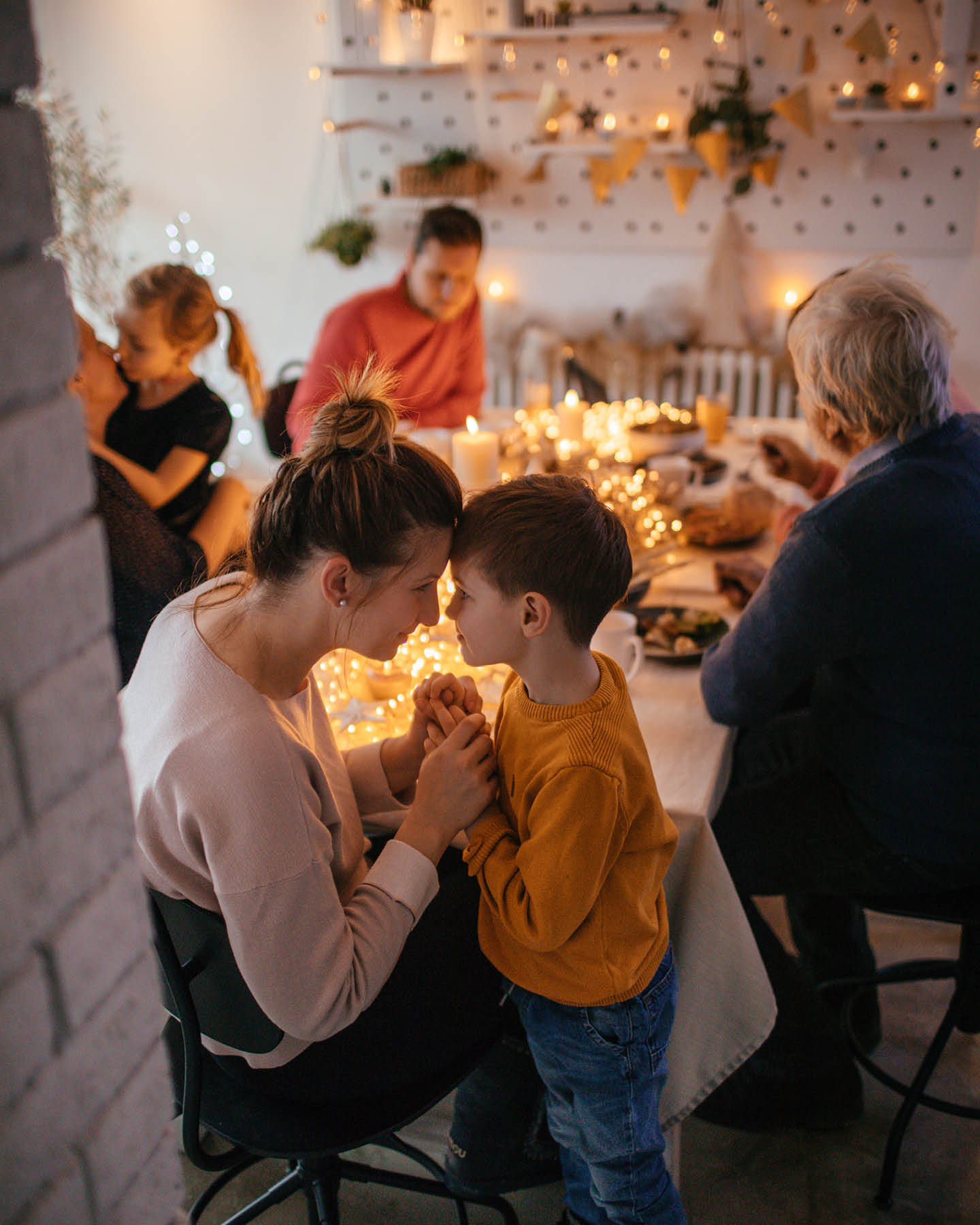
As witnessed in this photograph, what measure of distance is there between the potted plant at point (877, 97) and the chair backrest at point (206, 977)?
13.1ft

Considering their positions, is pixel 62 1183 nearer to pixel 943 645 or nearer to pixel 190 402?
pixel 943 645

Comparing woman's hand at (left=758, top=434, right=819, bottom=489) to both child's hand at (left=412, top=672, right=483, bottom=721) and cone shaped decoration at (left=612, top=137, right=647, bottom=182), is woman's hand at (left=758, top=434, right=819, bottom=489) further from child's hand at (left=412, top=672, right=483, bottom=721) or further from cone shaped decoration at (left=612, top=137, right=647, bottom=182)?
cone shaped decoration at (left=612, top=137, right=647, bottom=182)

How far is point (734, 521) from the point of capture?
7.61 ft

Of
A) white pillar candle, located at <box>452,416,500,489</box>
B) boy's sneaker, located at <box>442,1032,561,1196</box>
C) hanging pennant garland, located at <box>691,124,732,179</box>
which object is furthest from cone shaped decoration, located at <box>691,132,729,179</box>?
boy's sneaker, located at <box>442,1032,561,1196</box>

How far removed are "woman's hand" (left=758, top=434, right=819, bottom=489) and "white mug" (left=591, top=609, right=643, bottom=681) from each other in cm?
91

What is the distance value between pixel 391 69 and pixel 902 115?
2.09m

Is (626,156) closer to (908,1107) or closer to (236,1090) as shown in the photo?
(908,1107)

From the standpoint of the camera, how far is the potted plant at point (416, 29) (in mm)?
4117

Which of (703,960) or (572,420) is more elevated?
(572,420)

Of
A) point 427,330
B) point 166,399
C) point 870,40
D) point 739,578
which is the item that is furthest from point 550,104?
point 739,578

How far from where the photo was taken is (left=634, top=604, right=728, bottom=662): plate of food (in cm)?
178

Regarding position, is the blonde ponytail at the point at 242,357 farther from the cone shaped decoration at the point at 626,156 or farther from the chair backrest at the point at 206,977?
the cone shaped decoration at the point at 626,156

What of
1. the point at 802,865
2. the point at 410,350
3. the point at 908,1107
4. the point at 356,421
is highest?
the point at 356,421

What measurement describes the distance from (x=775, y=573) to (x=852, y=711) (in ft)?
0.89
